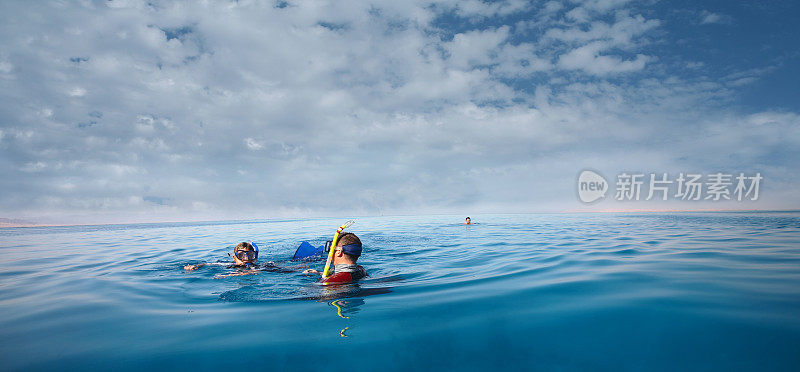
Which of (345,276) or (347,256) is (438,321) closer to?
(345,276)

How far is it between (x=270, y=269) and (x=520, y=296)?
22.6 feet

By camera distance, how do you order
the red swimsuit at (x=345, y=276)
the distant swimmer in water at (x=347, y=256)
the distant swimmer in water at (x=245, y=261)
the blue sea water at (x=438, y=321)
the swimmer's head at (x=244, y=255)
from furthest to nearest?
→ the swimmer's head at (x=244, y=255)
the distant swimmer in water at (x=245, y=261)
the distant swimmer in water at (x=347, y=256)
the red swimsuit at (x=345, y=276)
the blue sea water at (x=438, y=321)

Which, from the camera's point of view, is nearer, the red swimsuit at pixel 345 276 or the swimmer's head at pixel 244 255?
the red swimsuit at pixel 345 276

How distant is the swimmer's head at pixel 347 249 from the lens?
21.0 feet

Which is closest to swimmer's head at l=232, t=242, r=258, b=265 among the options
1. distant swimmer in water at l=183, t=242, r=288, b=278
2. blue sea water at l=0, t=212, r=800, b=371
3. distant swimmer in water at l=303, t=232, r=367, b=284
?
distant swimmer in water at l=183, t=242, r=288, b=278

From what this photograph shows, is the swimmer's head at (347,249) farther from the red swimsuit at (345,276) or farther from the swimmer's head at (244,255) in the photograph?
the swimmer's head at (244,255)

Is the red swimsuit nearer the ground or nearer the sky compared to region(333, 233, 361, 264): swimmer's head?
nearer the ground

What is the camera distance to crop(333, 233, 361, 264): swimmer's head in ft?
21.0

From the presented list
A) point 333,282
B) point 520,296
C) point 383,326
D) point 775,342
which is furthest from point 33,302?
point 775,342

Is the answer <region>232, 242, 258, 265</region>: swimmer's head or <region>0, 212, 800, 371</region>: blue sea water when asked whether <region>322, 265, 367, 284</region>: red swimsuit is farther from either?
<region>232, 242, 258, 265</region>: swimmer's head

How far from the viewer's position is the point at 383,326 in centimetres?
385

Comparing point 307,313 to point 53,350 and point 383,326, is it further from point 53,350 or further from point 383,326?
point 53,350

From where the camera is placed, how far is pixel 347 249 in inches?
251

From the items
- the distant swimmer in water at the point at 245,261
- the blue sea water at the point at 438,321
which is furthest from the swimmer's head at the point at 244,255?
the blue sea water at the point at 438,321
